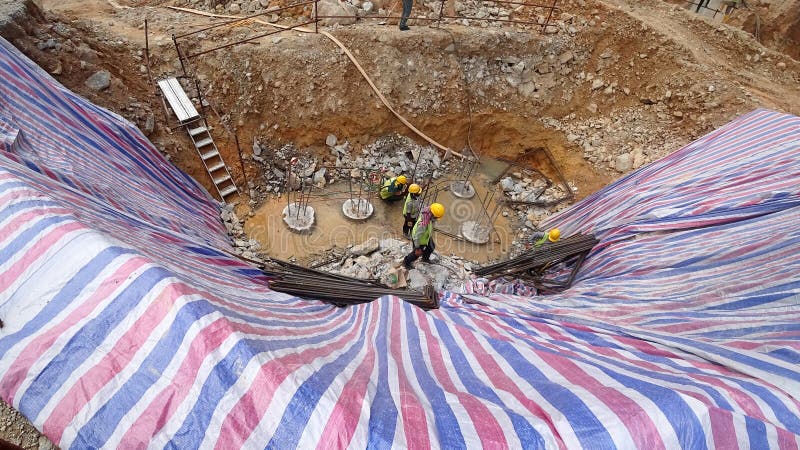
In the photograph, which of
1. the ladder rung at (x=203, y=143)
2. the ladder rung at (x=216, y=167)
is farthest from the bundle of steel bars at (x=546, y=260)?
the ladder rung at (x=203, y=143)

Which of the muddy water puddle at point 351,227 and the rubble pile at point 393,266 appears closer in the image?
the rubble pile at point 393,266

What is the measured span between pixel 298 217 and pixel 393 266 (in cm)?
217

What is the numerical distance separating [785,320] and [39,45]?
10.0 m

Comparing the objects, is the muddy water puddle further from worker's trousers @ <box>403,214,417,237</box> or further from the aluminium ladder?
the aluminium ladder

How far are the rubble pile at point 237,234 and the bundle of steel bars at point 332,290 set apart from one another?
1689 mm

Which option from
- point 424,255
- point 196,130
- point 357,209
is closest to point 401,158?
point 357,209

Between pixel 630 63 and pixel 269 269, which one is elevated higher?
pixel 630 63

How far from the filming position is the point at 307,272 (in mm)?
5266

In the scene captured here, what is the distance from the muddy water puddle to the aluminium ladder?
2.70 ft

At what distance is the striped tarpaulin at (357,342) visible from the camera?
6.37 feet

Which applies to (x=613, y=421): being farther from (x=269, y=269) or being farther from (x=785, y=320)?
(x=269, y=269)

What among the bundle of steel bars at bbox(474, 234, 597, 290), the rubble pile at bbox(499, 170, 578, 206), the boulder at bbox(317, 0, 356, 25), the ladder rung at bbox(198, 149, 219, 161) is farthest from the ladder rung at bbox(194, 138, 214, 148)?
the rubble pile at bbox(499, 170, 578, 206)

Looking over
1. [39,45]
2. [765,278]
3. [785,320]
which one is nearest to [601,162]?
[765,278]

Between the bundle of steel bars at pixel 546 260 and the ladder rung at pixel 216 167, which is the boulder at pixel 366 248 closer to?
the bundle of steel bars at pixel 546 260
